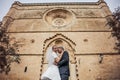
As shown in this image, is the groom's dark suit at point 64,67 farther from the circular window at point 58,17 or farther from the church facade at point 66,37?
the circular window at point 58,17

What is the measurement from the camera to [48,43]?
1280cm

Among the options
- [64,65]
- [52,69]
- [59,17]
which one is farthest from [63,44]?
[52,69]

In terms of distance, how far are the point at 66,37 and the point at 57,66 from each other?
9.18 meters

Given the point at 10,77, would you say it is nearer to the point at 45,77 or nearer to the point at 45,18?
the point at 45,18

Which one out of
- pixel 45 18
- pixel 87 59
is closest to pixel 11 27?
pixel 45 18

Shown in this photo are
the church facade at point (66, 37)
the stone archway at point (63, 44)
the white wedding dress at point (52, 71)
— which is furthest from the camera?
the stone archway at point (63, 44)

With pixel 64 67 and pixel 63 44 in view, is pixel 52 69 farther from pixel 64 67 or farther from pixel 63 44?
pixel 63 44

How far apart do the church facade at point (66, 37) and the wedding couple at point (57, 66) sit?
738 cm

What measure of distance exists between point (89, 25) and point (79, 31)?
3.57ft

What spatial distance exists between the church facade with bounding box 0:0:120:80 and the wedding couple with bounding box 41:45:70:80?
738 centimetres

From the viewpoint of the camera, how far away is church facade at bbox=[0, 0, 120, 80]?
36.8ft

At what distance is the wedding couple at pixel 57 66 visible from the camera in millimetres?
3583

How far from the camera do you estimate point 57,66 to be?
3.80m

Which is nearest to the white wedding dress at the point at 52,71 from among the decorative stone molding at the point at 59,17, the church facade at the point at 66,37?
the church facade at the point at 66,37
